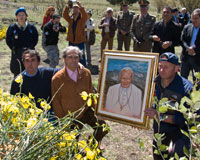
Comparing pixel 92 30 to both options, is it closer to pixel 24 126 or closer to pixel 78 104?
pixel 78 104

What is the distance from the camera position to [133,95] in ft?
7.32

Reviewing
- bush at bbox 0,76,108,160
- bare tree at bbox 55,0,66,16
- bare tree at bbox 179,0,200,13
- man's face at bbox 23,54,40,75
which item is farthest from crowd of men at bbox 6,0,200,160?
bare tree at bbox 179,0,200,13

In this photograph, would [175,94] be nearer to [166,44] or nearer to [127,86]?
[127,86]

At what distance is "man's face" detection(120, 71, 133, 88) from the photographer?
2295 millimetres

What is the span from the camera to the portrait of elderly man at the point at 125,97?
220cm

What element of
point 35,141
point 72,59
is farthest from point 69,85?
point 35,141

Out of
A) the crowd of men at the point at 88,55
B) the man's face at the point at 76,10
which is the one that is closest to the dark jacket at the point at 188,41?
the crowd of men at the point at 88,55

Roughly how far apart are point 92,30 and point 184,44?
12.6 feet

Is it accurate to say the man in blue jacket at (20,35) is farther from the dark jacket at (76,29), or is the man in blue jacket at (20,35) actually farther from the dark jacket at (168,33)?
the dark jacket at (168,33)

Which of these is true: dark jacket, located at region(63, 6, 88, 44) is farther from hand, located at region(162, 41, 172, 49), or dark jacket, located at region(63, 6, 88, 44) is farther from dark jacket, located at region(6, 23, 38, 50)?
hand, located at region(162, 41, 172, 49)

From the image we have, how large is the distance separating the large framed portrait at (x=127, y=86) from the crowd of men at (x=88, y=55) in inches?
3.1

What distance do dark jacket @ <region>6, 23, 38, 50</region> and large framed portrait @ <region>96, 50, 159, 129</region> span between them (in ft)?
9.39

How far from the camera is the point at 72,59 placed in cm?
272

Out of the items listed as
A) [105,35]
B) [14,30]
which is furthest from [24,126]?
[105,35]
